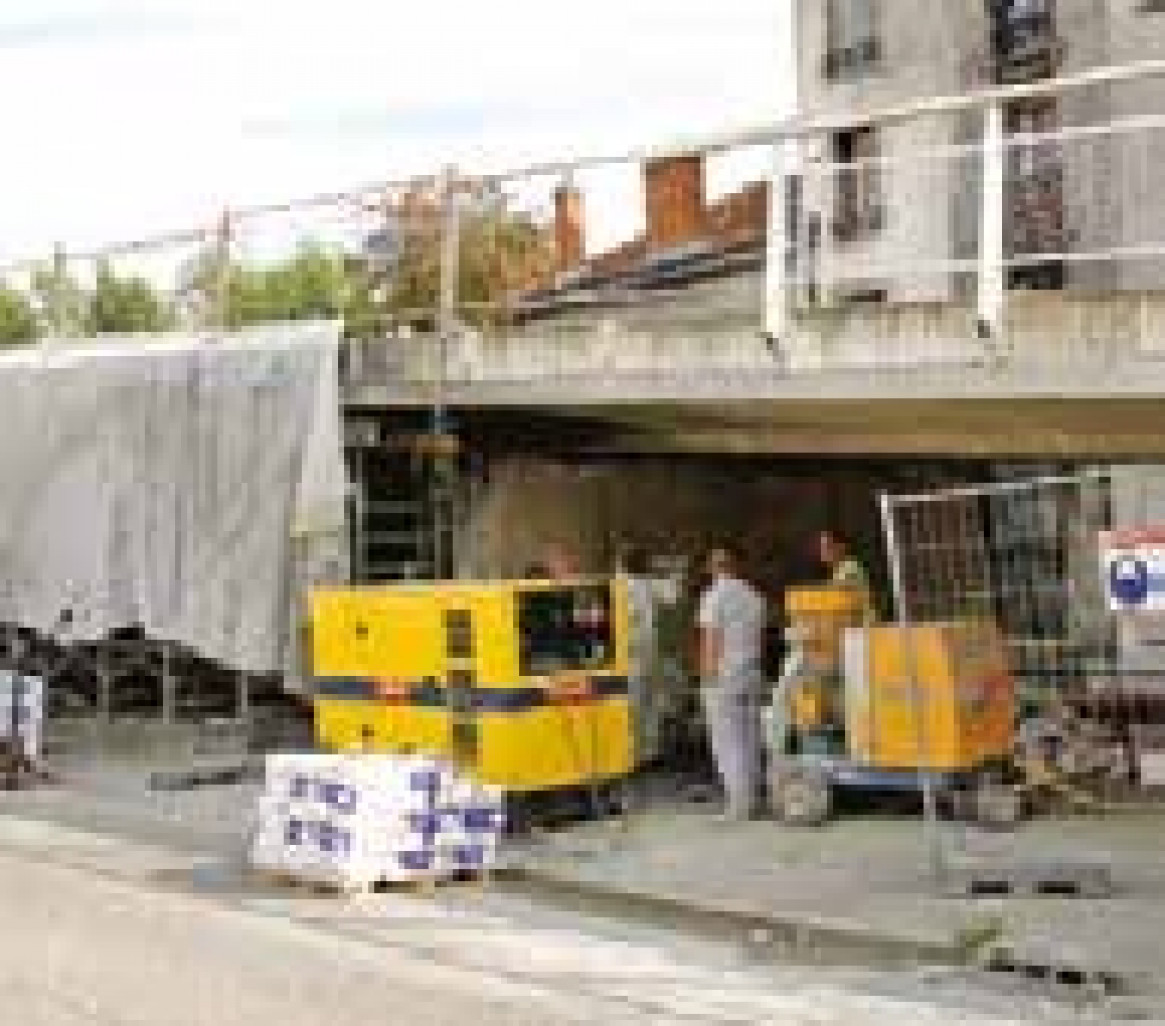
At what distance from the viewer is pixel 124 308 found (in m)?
21.8

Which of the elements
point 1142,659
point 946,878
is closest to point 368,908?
point 946,878

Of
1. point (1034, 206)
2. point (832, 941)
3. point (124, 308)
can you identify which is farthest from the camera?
point (124, 308)

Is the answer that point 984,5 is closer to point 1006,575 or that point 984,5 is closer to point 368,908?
point 1006,575

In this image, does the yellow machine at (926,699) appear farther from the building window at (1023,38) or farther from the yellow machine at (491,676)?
the building window at (1023,38)

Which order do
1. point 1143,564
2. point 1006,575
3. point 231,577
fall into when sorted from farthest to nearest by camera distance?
point 231,577
point 1006,575
point 1143,564

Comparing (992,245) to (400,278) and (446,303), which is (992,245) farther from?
(400,278)

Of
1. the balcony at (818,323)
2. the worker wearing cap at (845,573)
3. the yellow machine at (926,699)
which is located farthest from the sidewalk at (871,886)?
the balcony at (818,323)

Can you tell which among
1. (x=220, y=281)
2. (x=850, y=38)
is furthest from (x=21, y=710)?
(x=850, y=38)

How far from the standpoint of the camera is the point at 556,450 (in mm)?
18984

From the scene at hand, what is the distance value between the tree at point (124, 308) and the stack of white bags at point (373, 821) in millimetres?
7270

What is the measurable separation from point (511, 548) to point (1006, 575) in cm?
391

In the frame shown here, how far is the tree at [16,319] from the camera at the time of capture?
3059 centimetres

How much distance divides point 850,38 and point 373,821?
19251 millimetres

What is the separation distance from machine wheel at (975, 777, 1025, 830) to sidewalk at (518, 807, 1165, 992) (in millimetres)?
126
